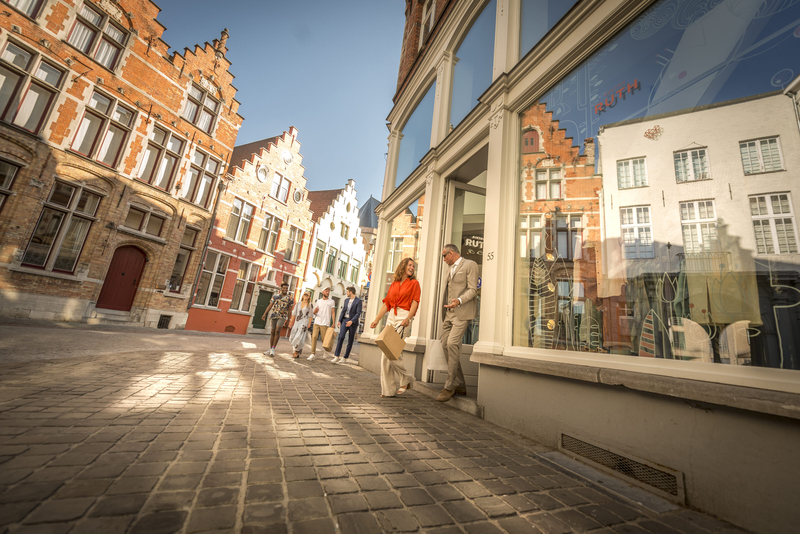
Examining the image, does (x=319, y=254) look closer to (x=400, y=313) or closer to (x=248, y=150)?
(x=248, y=150)

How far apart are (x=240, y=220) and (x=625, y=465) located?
20.6 m

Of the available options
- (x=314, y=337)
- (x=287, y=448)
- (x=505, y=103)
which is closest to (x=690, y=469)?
(x=287, y=448)

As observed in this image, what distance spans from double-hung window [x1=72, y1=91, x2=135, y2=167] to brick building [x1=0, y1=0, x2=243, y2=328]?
0.04 meters

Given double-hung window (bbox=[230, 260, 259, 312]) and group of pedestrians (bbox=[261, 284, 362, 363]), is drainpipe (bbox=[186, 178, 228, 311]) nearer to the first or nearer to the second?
double-hung window (bbox=[230, 260, 259, 312])

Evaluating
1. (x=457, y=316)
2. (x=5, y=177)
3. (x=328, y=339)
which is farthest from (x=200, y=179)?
(x=457, y=316)

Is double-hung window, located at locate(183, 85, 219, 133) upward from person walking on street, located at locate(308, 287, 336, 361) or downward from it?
upward

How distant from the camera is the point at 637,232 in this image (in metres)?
2.94

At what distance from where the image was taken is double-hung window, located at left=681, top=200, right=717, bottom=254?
8.01 feet

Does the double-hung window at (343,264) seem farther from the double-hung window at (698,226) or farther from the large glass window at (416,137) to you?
the double-hung window at (698,226)

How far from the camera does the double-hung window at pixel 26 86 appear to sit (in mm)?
10891

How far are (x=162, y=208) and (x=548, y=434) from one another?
1790 cm

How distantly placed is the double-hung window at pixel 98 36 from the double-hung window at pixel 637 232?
18812mm

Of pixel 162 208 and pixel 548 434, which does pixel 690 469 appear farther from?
pixel 162 208

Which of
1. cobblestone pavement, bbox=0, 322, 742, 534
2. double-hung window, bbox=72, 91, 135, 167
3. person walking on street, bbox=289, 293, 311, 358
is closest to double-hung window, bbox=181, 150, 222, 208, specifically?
double-hung window, bbox=72, 91, 135, 167
